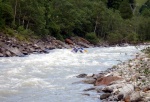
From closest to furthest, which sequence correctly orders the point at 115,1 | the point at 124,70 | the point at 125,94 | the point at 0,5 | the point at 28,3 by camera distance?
the point at 125,94 → the point at 124,70 → the point at 0,5 → the point at 28,3 → the point at 115,1

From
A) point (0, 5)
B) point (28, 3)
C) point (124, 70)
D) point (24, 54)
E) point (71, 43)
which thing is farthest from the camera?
point (71, 43)

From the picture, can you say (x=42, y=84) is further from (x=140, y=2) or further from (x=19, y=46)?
(x=140, y=2)

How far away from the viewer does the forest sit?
132 ft

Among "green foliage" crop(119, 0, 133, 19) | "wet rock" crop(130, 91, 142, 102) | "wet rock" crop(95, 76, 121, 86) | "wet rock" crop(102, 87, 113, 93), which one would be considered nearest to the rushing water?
"wet rock" crop(95, 76, 121, 86)

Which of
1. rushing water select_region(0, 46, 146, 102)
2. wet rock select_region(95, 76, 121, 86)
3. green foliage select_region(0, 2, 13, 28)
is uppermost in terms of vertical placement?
green foliage select_region(0, 2, 13, 28)

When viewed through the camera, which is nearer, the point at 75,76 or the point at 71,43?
the point at 75,76

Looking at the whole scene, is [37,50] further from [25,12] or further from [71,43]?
[71,43]

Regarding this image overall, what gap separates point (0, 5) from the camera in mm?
36312

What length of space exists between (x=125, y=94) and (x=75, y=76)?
253 inches

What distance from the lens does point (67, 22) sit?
5419 cm

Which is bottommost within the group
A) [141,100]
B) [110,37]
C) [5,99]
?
[110,37]

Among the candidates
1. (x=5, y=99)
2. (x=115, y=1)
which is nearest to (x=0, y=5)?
(x=5, y=99)

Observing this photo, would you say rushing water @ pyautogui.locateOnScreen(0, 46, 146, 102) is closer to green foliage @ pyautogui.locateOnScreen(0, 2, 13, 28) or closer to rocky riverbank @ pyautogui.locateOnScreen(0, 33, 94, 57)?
rocky riverbank @ pyautogui.locateOnScreen(0, 33, 94, 57)

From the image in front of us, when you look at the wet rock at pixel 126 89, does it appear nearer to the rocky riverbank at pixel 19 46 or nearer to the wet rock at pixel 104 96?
the wet rock at pixel 104 96
